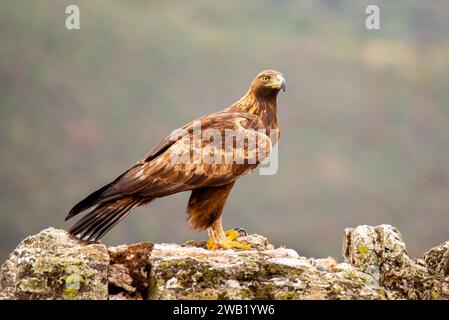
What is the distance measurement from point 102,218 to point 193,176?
158 cm

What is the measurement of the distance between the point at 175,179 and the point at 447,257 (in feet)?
12.1

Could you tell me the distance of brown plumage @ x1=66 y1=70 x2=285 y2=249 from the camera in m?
11.9

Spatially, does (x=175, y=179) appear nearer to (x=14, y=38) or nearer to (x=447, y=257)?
(x=447, y=257)

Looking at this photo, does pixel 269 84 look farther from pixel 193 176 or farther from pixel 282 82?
pixel 193 176

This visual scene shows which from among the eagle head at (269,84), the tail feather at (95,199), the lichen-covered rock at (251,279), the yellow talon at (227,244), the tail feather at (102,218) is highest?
the eagle head at (269,84)

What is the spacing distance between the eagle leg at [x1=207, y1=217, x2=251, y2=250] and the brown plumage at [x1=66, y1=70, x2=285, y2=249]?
0.01 metres

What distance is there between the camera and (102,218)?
11727 mm

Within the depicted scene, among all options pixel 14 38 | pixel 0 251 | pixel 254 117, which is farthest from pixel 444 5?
pixel 254 117

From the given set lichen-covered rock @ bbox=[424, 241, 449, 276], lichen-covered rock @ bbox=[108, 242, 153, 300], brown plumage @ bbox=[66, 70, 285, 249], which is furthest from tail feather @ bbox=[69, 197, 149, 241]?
lichen-covered rock @ bbox=[424, 241, 449, 276]

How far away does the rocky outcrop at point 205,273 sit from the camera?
9.92 m

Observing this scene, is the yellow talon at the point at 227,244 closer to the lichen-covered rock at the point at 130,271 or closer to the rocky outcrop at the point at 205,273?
the rocky outcrop at the point at 205,273

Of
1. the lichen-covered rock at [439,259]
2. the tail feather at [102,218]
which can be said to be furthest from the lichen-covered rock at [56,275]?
the lichen-covered rock at [439,259]

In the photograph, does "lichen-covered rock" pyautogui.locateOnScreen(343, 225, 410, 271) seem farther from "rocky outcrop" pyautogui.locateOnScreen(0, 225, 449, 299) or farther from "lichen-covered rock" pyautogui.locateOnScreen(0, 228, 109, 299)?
"lichen-covered rock" pyautogui.locateOnScreen(0, 228, 109, 299)
